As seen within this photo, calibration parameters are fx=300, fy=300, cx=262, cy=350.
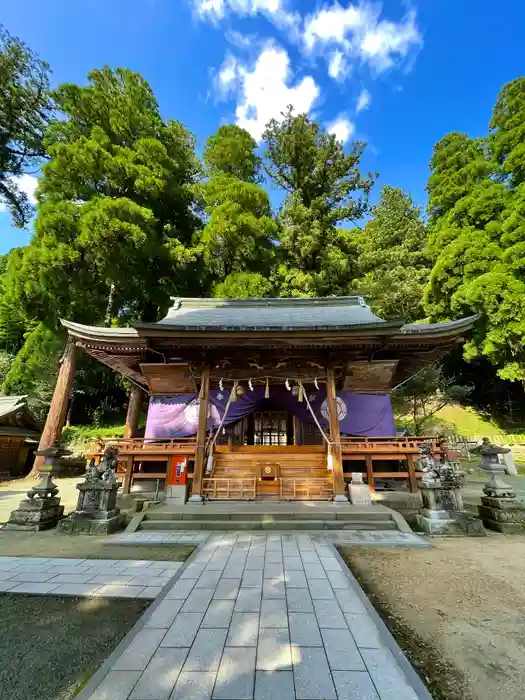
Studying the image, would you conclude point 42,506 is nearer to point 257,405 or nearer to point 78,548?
point 78,548

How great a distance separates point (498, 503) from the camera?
6.01 meters

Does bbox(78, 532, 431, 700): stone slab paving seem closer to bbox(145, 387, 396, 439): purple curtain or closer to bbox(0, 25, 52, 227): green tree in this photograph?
bbox(145, 387, 396, 439): purple curtain

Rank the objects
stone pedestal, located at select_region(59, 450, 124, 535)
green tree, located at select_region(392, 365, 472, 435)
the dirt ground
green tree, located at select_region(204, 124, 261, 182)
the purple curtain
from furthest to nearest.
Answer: green tree, located at select_region(204, 124, 261, 182) → green tree, located at select_region(392, 365, 472, 435) → the purple curtain → stone pedestal, located at select_region(59, 450, 124, 535) → the dirt ground

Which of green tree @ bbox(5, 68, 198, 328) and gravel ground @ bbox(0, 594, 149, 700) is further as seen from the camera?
green tree @ bbox(5, 68, 198, 328)

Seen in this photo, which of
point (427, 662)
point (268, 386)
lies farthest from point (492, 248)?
point (427, 662)

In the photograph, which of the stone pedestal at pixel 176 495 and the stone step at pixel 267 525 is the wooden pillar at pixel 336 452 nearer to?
the stone step at pixel 267 525

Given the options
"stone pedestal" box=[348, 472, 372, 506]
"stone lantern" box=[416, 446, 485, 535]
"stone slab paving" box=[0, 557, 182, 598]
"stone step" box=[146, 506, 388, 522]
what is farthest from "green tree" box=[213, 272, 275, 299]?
"stone slab paving" box=[0, 557, 182, 598]

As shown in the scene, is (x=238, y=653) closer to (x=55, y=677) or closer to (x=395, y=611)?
(x=55, y=677)

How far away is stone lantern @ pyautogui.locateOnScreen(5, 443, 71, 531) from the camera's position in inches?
243

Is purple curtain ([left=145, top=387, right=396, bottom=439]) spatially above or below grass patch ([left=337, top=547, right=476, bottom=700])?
above

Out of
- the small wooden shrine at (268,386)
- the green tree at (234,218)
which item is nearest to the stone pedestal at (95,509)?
the small wooden shrine at (268,386)

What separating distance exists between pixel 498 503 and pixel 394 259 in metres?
20.2

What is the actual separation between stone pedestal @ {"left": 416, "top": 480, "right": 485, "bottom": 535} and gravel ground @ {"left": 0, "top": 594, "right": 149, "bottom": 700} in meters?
5.34

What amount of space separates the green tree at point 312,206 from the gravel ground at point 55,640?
15.5m
